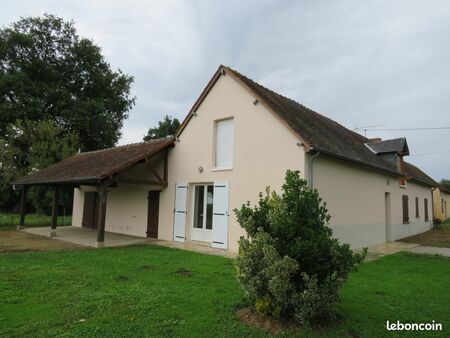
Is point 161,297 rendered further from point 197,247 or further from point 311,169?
point 197,247

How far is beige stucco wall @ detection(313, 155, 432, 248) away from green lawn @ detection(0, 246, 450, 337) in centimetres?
227

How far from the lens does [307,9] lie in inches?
345

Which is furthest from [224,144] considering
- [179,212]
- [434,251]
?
[434,251]

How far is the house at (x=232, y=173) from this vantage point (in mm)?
9945

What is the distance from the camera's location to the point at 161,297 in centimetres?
531

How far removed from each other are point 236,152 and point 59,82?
24.2 m

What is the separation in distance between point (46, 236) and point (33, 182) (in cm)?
277

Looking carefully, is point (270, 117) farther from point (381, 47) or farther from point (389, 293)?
point (389, 293)

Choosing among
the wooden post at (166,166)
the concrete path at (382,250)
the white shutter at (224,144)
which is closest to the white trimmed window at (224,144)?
the white shutter at (224,144)

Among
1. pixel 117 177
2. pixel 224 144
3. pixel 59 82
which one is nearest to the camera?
pixel 224 144

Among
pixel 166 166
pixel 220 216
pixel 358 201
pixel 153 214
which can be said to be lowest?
pixel 153 214

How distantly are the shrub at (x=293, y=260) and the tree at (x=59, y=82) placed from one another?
24.7m

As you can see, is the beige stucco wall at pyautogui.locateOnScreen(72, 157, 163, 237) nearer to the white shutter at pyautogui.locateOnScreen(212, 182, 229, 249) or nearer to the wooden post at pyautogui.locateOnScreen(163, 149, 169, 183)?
the wooden post at pyautogui.locateOnScreen(163, 149, 169, 183)

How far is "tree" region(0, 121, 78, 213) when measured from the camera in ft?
70.6
